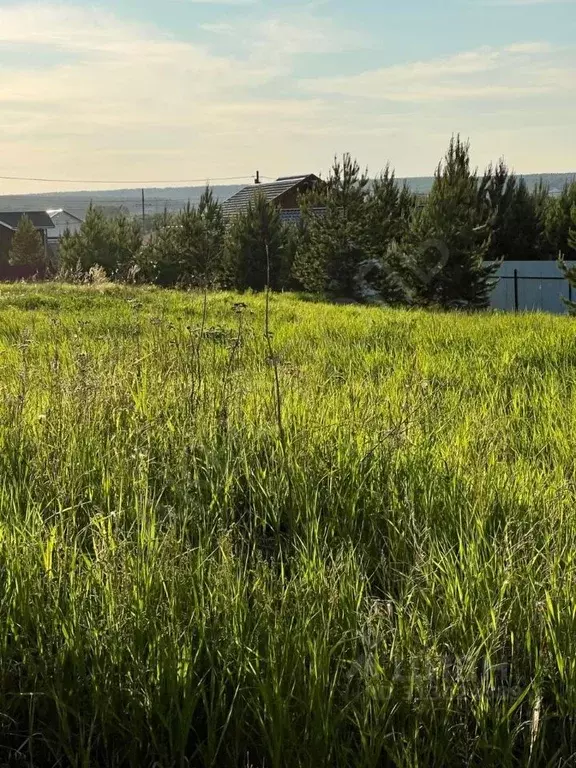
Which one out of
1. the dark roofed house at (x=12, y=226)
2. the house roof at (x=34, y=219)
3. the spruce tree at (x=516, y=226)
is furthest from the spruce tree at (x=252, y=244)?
the house roof at (x=34, y=219)

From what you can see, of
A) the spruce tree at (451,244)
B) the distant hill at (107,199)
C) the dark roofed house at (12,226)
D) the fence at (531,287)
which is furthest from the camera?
the distant hill at (107,199)

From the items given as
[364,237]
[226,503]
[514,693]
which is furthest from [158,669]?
[364,237]

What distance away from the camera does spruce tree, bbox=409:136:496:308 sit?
1778 centimetres

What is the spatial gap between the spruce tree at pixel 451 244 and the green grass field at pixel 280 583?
45.9ft

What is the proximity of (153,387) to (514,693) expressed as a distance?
3.14 meters

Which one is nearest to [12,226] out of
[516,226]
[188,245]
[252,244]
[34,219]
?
[34,219]

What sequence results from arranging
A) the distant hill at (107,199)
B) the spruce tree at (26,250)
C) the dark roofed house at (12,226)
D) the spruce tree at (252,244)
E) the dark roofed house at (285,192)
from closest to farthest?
the spruce tree at (252,244)
the dark roofed house at (285,192)
the spruce tree at (26,250)
the dark roofed house at (12,226)
the distant hill at (107,199)

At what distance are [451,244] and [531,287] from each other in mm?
4886

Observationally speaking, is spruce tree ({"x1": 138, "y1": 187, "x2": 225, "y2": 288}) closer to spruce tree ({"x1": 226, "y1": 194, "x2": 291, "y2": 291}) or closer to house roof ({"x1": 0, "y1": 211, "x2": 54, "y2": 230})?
spruce tree ({"x1": 226, "y1": 194, "x2": 291, "y2": 291})

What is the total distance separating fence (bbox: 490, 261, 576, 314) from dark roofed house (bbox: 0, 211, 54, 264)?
1489 inches

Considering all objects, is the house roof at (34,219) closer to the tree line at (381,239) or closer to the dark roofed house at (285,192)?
the dark roofed house at (285,192)

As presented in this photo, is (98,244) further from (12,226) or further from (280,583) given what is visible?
(280,583)

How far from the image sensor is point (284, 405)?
4.41 m

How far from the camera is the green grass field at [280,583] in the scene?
72.7 inches
